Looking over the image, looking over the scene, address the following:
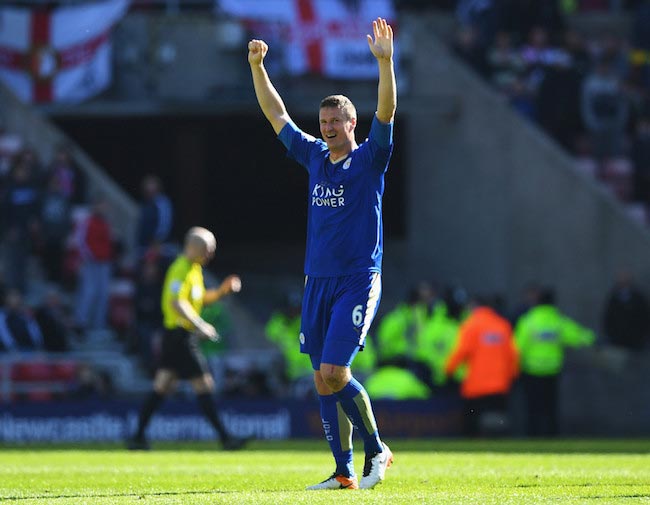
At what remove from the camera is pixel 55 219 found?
78.0 ft

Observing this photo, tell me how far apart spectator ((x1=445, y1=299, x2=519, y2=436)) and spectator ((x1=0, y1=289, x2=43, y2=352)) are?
18.0 ft

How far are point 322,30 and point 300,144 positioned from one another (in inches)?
665

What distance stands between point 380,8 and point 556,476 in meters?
16.6

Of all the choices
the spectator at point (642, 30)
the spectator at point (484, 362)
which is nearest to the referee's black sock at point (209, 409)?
the spectator at point (484, 362)

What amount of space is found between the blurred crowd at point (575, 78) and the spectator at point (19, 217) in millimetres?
7831

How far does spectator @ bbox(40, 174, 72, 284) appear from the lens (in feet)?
77.8

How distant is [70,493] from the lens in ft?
35.1

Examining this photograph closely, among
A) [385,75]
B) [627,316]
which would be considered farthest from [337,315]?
[627,316]

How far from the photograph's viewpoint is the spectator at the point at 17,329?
72.4 ft

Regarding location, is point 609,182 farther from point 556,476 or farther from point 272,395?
point 556,476

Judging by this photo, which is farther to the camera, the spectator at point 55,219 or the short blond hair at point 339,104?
the spectator at point 55,219

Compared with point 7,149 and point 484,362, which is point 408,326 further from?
point 7,149

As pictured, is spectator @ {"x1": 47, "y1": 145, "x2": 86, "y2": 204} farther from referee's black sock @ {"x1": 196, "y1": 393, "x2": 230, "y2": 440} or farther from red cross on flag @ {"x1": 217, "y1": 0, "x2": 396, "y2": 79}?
referee's black sock @ {"x1": 196, "y1": 393, "x2": 230, "y2": 440}

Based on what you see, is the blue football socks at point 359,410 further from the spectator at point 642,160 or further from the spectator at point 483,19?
the spectator at point 483,19
